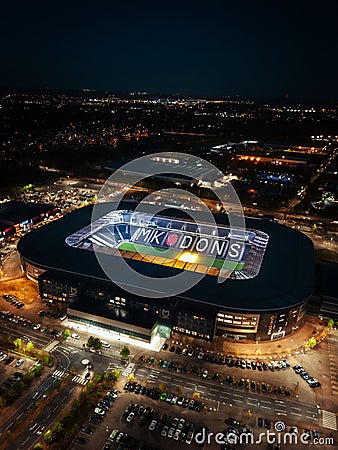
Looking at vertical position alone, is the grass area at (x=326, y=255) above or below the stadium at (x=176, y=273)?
below

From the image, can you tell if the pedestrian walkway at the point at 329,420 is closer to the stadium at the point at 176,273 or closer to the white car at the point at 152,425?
the stadium at the point at 176,273

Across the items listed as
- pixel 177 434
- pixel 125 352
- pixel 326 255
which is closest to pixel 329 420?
pixel 177 434

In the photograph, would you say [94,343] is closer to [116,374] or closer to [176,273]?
[116,374]

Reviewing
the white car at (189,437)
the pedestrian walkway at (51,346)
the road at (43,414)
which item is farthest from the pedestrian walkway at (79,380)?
the white car at (189,437)

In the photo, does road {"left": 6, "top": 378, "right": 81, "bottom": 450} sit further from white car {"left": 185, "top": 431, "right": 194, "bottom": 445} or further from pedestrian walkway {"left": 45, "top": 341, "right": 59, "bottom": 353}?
white car {"left": 185, "top": 431, "right": 194, "bottom": 445}

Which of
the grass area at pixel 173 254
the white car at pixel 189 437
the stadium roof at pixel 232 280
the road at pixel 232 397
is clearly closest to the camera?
the white car at pixel 189 437
